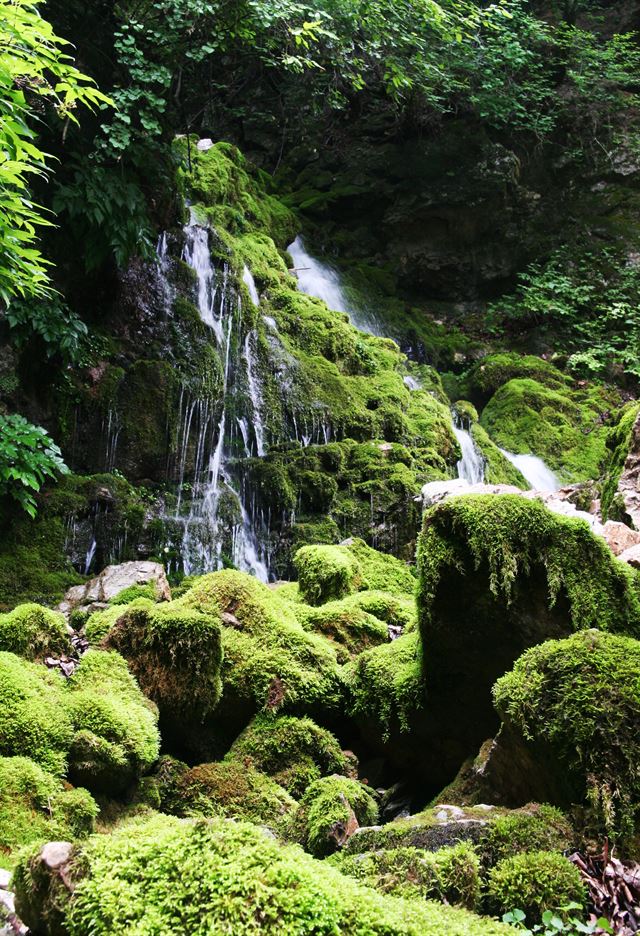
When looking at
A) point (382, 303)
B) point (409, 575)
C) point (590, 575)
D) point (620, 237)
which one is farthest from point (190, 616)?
point (620, 237)

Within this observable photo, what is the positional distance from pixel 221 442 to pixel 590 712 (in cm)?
767

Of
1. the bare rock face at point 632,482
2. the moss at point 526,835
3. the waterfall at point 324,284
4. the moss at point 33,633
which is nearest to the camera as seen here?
the moss at point 526,835

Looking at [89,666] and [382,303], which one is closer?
[89,666]

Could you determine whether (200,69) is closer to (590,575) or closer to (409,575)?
(409,575)

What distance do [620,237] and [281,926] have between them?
19828 millimetres

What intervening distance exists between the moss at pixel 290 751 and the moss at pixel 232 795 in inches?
3.0

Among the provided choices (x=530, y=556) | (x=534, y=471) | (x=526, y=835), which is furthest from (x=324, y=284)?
(x=526, y=835)

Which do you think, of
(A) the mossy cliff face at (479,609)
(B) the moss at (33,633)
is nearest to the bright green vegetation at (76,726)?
(B) the moss at (33,633)

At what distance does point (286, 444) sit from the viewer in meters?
9.77

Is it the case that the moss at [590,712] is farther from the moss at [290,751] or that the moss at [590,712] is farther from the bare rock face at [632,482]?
the bare rock face at [632,482]

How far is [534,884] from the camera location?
7.70 ft

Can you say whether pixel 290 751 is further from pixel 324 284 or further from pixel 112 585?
pixel 324 284

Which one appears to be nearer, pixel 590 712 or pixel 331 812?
pixel 590 712

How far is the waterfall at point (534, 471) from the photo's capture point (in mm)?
13781
